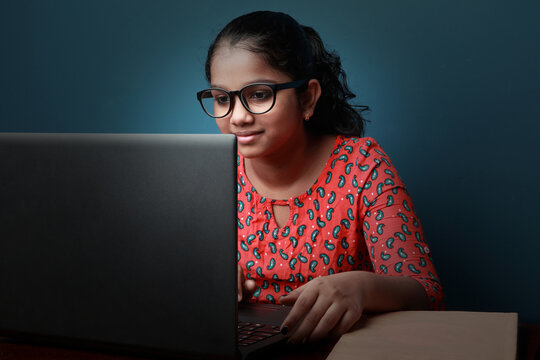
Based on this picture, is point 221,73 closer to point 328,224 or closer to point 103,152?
point 328,224

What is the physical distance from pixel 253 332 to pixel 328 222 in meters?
0.64

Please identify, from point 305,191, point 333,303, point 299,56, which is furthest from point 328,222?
point 333,303

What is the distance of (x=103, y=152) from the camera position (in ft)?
1.84

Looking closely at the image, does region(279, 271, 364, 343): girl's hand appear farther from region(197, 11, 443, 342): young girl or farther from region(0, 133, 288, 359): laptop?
region(197, 11, 443, 342): young girl

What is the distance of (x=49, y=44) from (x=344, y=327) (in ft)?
6.44

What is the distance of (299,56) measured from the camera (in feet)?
4.25

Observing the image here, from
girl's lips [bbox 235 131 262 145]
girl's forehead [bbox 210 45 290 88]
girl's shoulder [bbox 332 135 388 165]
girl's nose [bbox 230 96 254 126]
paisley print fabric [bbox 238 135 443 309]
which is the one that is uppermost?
girl's forehead [bbox 210 45 290 88]

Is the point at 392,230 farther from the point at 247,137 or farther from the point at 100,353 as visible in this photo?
the point at 100,353

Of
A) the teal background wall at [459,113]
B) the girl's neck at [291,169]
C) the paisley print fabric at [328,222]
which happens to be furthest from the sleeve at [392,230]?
the teal background wall at [459,113]

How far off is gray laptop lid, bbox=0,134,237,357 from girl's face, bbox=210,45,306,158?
2.05 ft

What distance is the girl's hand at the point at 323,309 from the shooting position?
0.66 m

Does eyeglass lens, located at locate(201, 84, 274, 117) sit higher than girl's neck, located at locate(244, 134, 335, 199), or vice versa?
eyeglass lens, located at locate(201, 84, 274, 117)

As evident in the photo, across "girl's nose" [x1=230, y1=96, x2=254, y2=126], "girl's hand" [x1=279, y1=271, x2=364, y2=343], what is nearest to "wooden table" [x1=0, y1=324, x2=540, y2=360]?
"girl's hand" [x1=279, y1=271, x2=364, y2=343]

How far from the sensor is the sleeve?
3.40 feet
